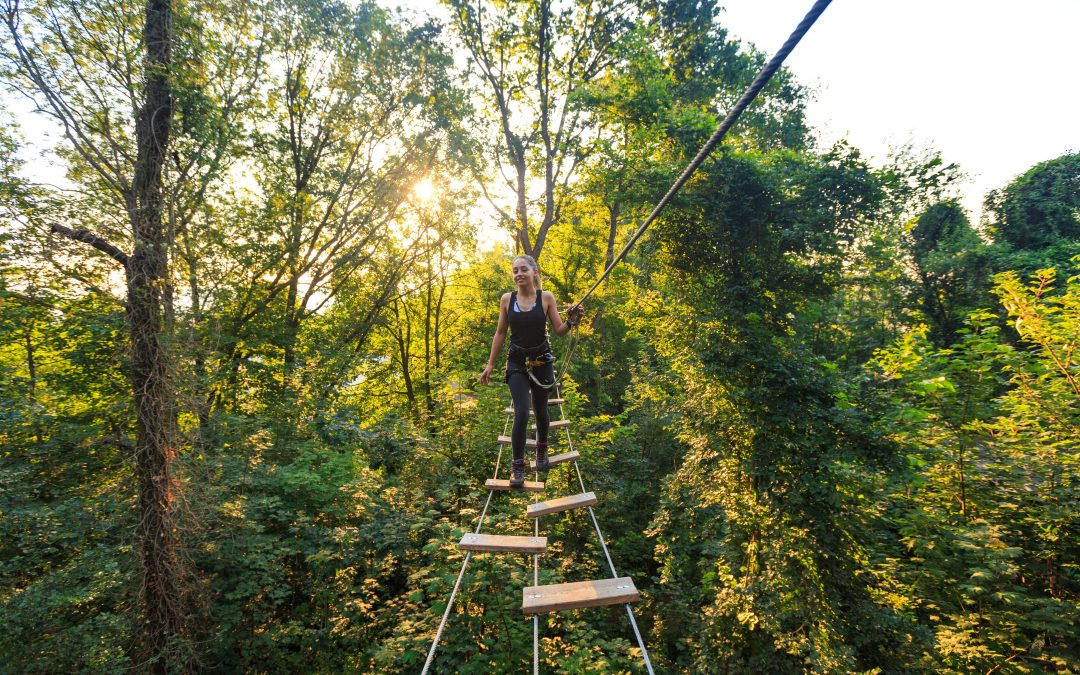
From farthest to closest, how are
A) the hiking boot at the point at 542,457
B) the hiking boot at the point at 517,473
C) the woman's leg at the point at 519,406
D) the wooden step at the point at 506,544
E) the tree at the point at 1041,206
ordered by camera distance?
the tree at the point at 1041,206 → the hiking boot at the point at 542,457 → the hiking boot at the point at 517,473 → the woman's leg at the point at 519,406 → the wooden step at the point at 506,544

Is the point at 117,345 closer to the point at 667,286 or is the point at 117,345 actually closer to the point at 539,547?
the point at 539,547

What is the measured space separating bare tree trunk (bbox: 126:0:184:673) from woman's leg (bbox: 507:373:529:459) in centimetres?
314

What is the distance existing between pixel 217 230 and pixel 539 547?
7873mm

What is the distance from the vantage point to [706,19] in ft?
36.0

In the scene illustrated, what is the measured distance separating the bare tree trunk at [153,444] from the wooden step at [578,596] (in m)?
3.62

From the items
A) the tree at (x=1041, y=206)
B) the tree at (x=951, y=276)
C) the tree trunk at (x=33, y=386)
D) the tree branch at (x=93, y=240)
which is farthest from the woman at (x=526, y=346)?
the tree at (x=1041, y=206)

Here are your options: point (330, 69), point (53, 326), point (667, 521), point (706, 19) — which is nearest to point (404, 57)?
point (330, 69)

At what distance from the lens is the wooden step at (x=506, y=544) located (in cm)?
293

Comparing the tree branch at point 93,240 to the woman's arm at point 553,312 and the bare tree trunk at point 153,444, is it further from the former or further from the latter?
the woman's arm at point 553,312

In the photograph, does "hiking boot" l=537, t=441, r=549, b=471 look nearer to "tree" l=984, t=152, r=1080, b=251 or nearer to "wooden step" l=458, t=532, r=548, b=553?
"wooden step" l=458, t=532, r=548, b=553

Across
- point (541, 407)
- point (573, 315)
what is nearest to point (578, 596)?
point (541, 407)

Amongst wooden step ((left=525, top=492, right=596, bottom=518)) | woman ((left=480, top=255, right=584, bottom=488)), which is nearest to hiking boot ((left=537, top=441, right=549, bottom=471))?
woman ((left=480, top=255, right=584, bottom=488))

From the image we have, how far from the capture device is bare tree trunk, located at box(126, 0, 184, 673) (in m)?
3.82

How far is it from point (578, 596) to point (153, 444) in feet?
13.0
